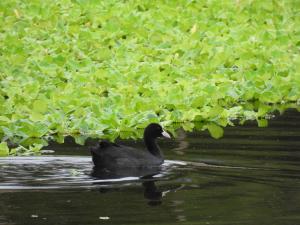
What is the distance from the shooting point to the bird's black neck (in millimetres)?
14891

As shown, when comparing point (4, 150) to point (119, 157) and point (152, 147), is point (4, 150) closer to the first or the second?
point (119, 157)

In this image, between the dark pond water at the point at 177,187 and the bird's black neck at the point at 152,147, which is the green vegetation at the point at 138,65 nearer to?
the dark pond water at the point at 177,187

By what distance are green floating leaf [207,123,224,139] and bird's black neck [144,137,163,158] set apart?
1.52 metres

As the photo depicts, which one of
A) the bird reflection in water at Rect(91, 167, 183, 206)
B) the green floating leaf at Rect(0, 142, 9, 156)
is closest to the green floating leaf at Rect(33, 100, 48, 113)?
the green floating leaf at Rect(0, 142, 9, 156)

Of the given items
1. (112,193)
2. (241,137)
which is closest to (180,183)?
(112,193)

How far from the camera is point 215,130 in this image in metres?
17.1

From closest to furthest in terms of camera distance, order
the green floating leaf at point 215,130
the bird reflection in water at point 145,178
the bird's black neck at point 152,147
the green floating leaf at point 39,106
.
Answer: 1. the bird reflection in water at point 145,178
2. the bird's black neck at point 152,147
3. the green floating leaf at point 215,130
4. the green floating leaf at point 39,106

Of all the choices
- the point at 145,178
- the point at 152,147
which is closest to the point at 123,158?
the point at 145,178

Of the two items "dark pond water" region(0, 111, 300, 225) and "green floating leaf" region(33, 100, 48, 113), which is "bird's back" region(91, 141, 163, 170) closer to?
Answer: "dark pond water" region(0, 111, 300, 225)

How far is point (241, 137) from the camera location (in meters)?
16.4

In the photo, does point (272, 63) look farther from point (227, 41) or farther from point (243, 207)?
point (243, 207)

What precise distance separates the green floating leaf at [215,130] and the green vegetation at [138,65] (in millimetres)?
34

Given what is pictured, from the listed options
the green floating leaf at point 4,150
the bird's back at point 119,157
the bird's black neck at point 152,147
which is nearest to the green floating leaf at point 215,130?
the bird's black neck at point 152,147

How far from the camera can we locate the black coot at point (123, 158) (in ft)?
46.3
